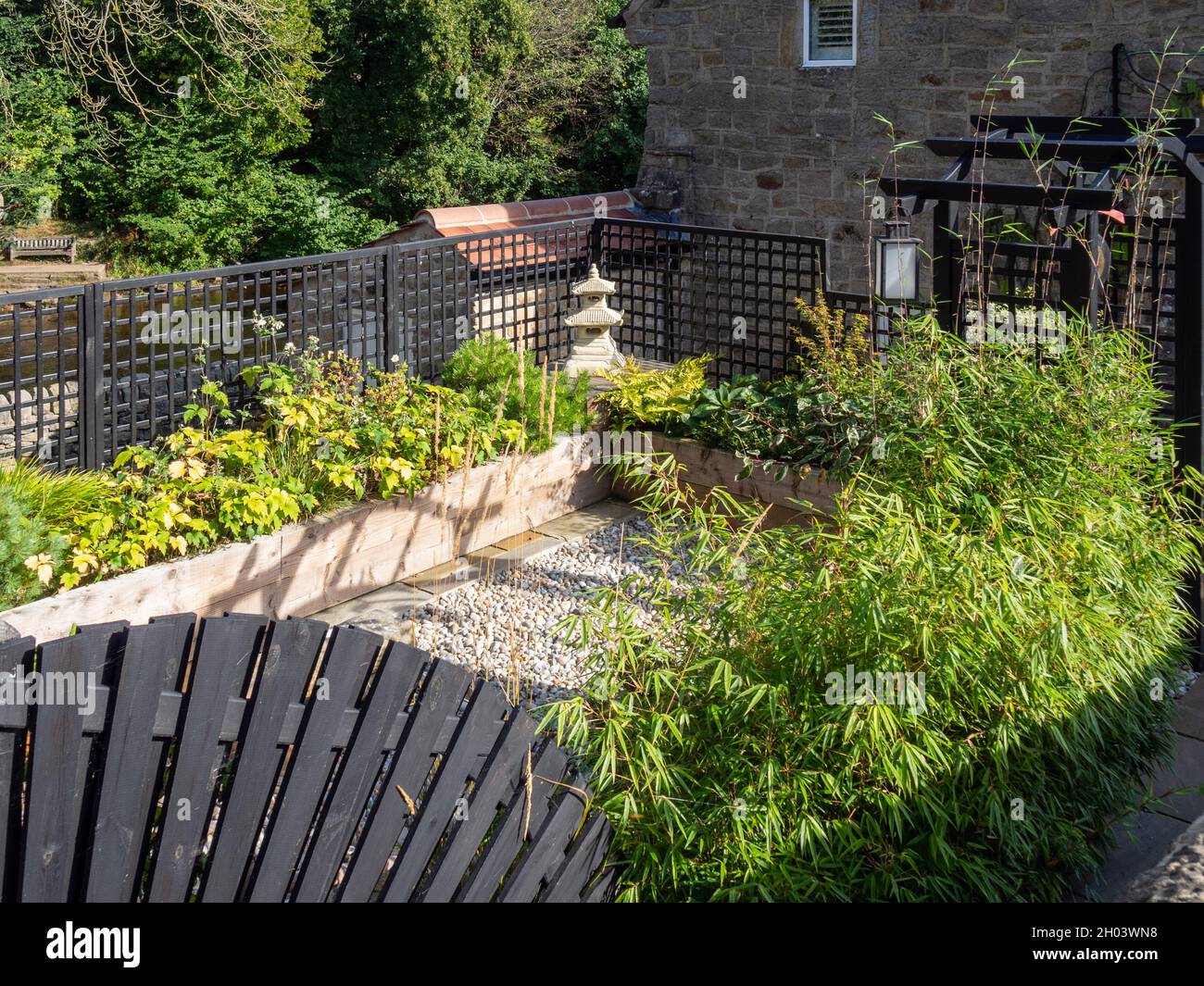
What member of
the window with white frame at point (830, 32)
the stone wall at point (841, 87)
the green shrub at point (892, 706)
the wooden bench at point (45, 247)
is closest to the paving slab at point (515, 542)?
the green shrub at point (892, 706)

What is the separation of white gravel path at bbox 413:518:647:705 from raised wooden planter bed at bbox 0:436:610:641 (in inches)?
14.1

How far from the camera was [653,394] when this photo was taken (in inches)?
300

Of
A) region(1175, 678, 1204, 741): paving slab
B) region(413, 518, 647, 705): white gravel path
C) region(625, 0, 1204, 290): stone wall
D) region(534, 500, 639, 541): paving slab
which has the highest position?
region(625, 0, 1204, 290): stone wall

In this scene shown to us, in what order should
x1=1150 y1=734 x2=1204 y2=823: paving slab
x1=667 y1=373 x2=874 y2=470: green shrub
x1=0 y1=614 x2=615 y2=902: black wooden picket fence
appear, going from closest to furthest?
x1=0 y1=614 x2=615 y2=902: black wooden picket fence
x1=1150 y1=734 x2=1204 y2=823: paving slab
x1=667 y1=373 x2=874 y2=470: green shrub

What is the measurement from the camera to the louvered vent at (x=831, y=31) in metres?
10.9

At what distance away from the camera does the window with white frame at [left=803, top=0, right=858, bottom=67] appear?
10898 mm

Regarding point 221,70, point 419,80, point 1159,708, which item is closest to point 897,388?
point 1159,708

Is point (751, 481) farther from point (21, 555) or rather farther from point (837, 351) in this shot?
point (21, 555)

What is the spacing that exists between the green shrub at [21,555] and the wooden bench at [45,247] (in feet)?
46.7

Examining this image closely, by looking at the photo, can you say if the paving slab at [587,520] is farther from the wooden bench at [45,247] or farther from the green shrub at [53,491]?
the wooden bench at [45,247]

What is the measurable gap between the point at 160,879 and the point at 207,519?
361 cm

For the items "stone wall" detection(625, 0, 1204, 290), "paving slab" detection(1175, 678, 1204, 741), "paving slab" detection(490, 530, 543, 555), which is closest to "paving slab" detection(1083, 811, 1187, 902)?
"paving slab" detection(1175, 678, 1204, 741)

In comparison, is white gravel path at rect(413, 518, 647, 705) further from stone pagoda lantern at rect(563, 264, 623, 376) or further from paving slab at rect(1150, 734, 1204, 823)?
paving slab at rect(1150, 734, 1204, 823)

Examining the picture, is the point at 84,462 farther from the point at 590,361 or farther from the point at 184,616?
the point at 184,616
